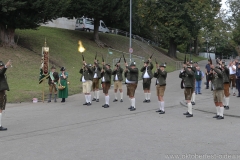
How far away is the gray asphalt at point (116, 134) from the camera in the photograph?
6.80 m

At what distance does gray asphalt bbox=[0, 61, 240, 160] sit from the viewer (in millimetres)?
6802

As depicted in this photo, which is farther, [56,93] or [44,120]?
[56,93]

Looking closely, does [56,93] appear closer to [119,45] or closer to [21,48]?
[21,48]

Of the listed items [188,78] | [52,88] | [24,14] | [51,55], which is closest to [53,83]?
[52,88]

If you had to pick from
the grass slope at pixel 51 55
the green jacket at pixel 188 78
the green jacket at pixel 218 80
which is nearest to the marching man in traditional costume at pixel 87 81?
the grass slope at pixel 51 55

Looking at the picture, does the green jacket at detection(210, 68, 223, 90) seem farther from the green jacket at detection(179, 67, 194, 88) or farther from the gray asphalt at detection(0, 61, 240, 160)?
the gray asphalt at detection(0, 61, 240, 160)

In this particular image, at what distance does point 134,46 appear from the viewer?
1720 inches

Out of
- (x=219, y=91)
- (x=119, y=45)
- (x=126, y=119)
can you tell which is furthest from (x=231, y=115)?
(x=119, y=45)

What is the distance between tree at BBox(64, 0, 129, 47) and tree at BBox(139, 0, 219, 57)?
6.29 m

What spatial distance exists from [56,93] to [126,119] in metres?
6.58

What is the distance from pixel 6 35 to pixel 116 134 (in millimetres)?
21816

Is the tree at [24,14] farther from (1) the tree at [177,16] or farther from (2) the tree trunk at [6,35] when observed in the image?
(1) the tree at [177,16]

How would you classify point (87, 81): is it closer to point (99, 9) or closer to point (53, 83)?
point (53, 83)

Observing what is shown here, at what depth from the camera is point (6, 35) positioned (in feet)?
89.5
